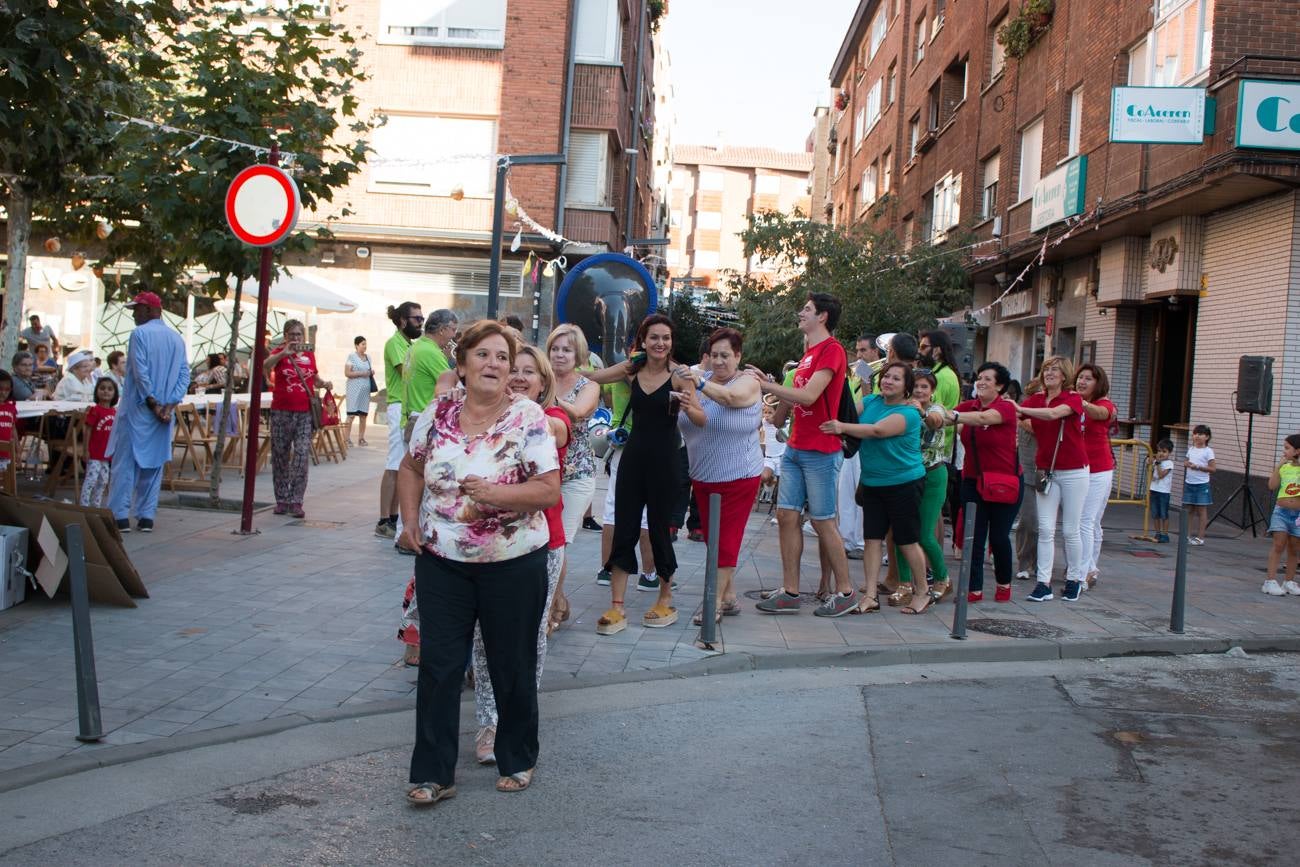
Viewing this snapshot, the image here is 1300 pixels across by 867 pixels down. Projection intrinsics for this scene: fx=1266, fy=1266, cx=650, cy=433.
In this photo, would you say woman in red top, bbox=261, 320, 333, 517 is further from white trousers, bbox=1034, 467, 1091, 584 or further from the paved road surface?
white trousers, bbox=1034, 467, 1091, 584

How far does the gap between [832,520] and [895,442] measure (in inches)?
27.2

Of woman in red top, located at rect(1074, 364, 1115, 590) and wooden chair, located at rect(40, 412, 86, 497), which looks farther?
wooden chair, located at rect(40, 412, 86, 497)

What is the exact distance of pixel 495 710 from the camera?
5.00 m

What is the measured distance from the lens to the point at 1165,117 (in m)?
15.1

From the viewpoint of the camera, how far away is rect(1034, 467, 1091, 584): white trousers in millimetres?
9609

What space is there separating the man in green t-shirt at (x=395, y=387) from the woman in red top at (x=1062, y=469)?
489 centimetres

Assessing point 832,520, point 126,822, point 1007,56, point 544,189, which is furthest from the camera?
point 544,189

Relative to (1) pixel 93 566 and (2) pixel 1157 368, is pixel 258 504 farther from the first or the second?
(2) pixel 1157 368

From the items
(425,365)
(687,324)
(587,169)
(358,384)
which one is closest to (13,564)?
(425,365)

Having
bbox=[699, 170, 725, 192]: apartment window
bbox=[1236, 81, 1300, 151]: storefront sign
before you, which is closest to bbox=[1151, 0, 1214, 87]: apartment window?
bbox=[1236, 81, 1300, 151]: storefront sign

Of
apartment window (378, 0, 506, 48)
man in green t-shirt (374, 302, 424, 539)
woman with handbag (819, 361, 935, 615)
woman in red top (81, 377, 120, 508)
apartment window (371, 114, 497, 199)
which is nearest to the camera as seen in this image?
woman with handbag (819, 361, 935, 615)

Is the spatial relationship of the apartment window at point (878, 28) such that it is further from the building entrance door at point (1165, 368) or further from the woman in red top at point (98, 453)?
the woman in red top at point (98, 453)

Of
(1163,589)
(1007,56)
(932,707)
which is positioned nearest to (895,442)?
(932,707)

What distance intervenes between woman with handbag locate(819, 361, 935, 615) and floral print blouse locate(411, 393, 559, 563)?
13.5 ft
